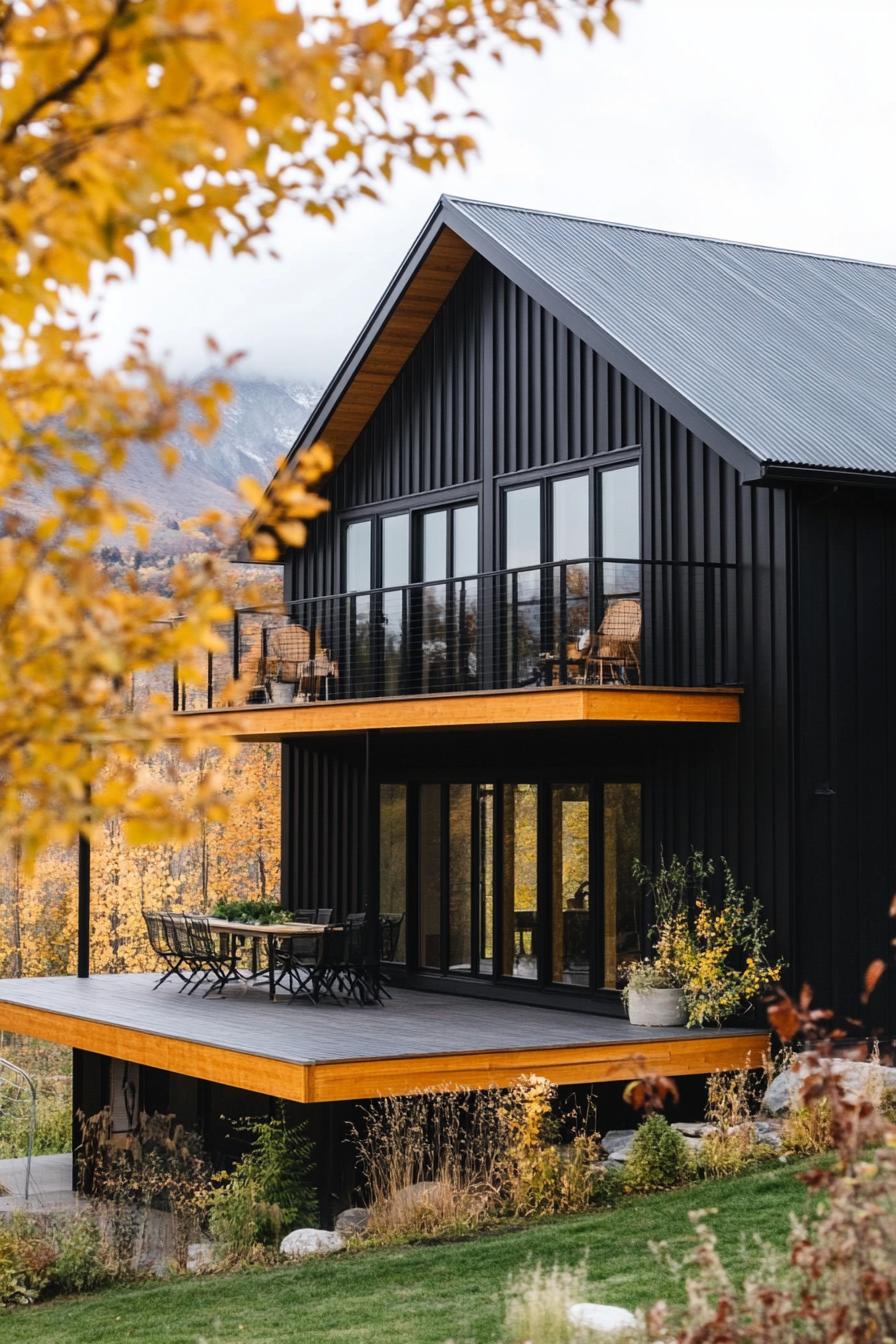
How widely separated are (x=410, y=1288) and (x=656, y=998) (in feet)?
15.8

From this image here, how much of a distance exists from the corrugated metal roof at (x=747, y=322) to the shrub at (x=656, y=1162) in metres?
5.01

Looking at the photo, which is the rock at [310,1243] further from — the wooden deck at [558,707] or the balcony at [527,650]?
the balcony at [527,650]

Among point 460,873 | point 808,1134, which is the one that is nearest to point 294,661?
point 460,873

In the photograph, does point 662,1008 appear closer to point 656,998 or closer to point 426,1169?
point 656,998

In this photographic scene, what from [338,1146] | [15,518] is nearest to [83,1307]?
[338,1146]

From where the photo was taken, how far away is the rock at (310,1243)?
10961 mm

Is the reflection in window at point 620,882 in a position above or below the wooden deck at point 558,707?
below

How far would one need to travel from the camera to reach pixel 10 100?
2615 millimetres

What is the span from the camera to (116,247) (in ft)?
8.69

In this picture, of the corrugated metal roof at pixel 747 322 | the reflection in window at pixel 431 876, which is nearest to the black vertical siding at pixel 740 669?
the corrugated metal roof at pixel 747 322

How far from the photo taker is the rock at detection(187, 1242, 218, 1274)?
11.2 meters

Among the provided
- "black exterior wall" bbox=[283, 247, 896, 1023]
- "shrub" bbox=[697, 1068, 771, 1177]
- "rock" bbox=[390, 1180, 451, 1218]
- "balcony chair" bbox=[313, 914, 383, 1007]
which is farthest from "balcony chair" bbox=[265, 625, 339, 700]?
"rock" bbox=[390, 1180, 451, 1218]

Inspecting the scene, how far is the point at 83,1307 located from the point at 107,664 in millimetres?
9129

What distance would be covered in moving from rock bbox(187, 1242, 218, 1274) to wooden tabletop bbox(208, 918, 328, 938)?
133 inches
